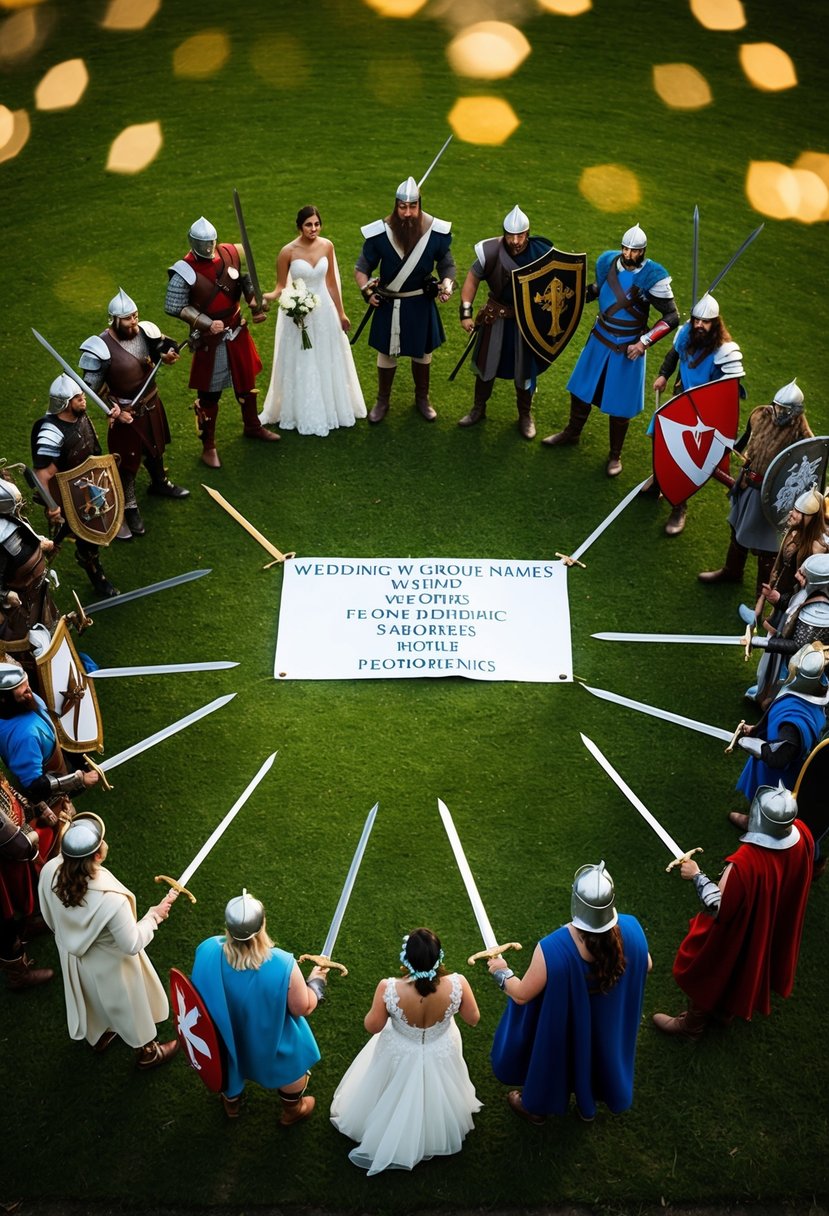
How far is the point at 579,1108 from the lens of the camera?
478cm

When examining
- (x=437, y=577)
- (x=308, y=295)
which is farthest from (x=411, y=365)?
(x=437, y=577)

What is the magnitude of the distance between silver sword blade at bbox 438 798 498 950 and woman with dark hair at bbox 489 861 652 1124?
0.69ft

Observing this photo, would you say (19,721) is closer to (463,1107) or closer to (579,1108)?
(463,1107)

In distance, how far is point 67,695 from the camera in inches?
220

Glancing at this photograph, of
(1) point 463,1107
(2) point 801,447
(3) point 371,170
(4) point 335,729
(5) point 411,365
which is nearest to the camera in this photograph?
(1) point 463,1107

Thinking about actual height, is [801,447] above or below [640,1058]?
above

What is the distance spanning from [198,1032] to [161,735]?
1.97m

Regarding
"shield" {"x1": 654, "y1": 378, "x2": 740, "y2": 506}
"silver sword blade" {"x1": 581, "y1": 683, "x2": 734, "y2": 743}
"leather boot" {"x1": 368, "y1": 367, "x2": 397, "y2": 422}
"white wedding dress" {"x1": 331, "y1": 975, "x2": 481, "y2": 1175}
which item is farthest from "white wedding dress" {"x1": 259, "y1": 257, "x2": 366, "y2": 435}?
"white wedding dress" {"x1": 331, "y1": 975, "x2": 481, "y2": 1175}

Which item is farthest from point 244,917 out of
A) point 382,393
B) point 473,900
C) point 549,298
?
point 382,393

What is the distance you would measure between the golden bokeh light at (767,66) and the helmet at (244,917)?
35.7 ft

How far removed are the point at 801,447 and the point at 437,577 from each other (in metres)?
2.33

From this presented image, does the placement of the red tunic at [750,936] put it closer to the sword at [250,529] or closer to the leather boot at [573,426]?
the sword at [250,529]

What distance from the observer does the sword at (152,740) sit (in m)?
5.75

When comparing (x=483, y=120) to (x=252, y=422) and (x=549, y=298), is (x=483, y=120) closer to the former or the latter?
(x=549, y=298)
